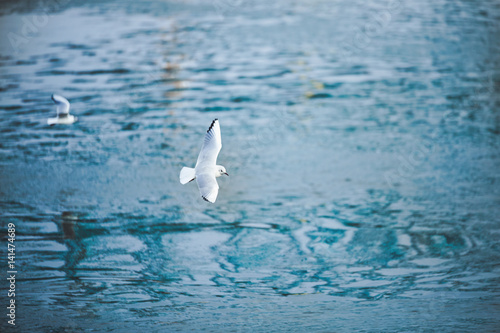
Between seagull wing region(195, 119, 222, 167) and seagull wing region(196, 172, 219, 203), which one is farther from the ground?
seagull wing region(195, 119, 222, 167)

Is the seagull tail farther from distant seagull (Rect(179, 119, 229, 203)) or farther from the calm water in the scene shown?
the calm water

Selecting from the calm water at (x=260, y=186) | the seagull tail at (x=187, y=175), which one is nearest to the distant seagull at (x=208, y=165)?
the seagull tail at (x=187, y=175)

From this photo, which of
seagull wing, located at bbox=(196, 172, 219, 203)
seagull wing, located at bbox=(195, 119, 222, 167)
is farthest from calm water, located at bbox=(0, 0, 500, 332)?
seagull wing, located at bbox=(195, 119, 222, 167)

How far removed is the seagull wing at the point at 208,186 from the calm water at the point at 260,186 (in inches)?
52.1

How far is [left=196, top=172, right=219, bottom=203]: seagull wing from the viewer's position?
651 centimetres

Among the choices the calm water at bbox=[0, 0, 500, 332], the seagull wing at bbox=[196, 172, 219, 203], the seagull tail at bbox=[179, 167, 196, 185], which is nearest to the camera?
the seagull wing at bbox=[196, 172, 219, 203]

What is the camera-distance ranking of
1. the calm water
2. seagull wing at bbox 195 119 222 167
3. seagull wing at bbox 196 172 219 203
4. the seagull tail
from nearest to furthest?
seagull wing at bbox 196 172 219 203, the seagull tail, seagull wing at bbox 195 119 222 167, the calm water

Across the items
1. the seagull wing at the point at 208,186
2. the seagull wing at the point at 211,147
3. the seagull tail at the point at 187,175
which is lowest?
the seagull wing at the point at 208,186

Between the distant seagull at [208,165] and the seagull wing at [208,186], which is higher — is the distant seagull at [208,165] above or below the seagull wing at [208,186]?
above

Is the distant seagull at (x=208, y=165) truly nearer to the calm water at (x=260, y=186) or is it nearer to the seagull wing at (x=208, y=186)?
the seagull wing at (x=208, y=186)

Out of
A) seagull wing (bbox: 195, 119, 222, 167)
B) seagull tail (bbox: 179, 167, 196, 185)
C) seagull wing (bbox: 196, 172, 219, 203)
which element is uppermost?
seagull wing (bbox: 195, 119, 222, 167)

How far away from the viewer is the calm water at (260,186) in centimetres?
717

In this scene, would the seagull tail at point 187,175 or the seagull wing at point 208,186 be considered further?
the seagull tail at point 187,175

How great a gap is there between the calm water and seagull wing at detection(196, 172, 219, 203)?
1.32 metres
